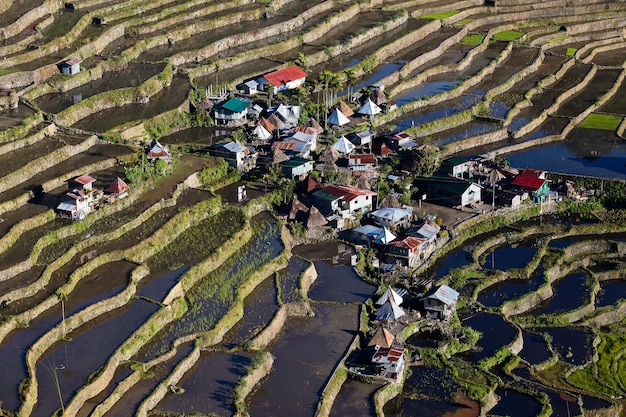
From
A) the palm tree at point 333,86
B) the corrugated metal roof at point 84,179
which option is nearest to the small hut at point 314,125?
the palm tree at point 333,86

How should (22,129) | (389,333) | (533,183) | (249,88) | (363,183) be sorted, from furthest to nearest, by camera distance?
1. (249,88)
2. (533,183)
3. (363,183)
4. (22,129)
5. (389,333)

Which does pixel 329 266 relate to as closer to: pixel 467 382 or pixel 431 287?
pixel 431 287

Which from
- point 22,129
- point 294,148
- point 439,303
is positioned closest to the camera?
point 439,303

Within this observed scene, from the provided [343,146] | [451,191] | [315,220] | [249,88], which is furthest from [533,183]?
[249,88]

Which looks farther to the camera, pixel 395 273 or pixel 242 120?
pixel 242 120

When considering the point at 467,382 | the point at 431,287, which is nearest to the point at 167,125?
the point at 431,287

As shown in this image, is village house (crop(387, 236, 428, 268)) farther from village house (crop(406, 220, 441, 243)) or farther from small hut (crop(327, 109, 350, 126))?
small hut (crop(327, 109, 350, 126))

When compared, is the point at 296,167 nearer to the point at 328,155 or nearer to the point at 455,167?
the point at 328,155
